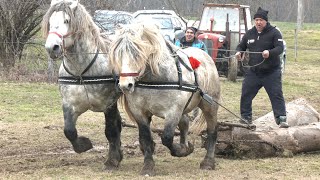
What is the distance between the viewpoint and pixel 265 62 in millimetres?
9555

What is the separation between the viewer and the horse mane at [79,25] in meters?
7.66

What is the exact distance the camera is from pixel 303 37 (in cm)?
4516

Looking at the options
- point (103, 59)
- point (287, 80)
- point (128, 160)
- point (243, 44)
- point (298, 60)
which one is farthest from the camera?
point (298, 60)

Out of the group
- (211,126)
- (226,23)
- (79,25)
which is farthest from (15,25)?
(79,25)

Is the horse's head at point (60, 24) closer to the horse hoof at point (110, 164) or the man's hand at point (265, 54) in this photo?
the horse hoof at point (110, 164)

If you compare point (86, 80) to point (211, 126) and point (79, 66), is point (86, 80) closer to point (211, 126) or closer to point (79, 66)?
point (79, 66)

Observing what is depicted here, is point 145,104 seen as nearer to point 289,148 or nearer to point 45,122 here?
point 289,148

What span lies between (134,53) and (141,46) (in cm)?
14

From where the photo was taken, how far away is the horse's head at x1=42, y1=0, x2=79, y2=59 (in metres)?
7.43

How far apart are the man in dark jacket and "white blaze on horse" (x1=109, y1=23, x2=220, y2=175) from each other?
4.82 feet

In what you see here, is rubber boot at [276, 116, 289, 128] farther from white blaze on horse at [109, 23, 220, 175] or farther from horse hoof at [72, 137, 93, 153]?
horse hoof at [72, 137, 93, 153]

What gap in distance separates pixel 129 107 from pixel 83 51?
2.74 feet

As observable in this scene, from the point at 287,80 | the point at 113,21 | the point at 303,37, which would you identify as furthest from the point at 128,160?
the point at 303,37

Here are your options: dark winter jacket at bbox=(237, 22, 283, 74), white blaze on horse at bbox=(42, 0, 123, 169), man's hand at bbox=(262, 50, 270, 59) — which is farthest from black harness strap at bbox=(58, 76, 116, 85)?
dark winter jacket at bbox=(237, 22, 283, 74)
